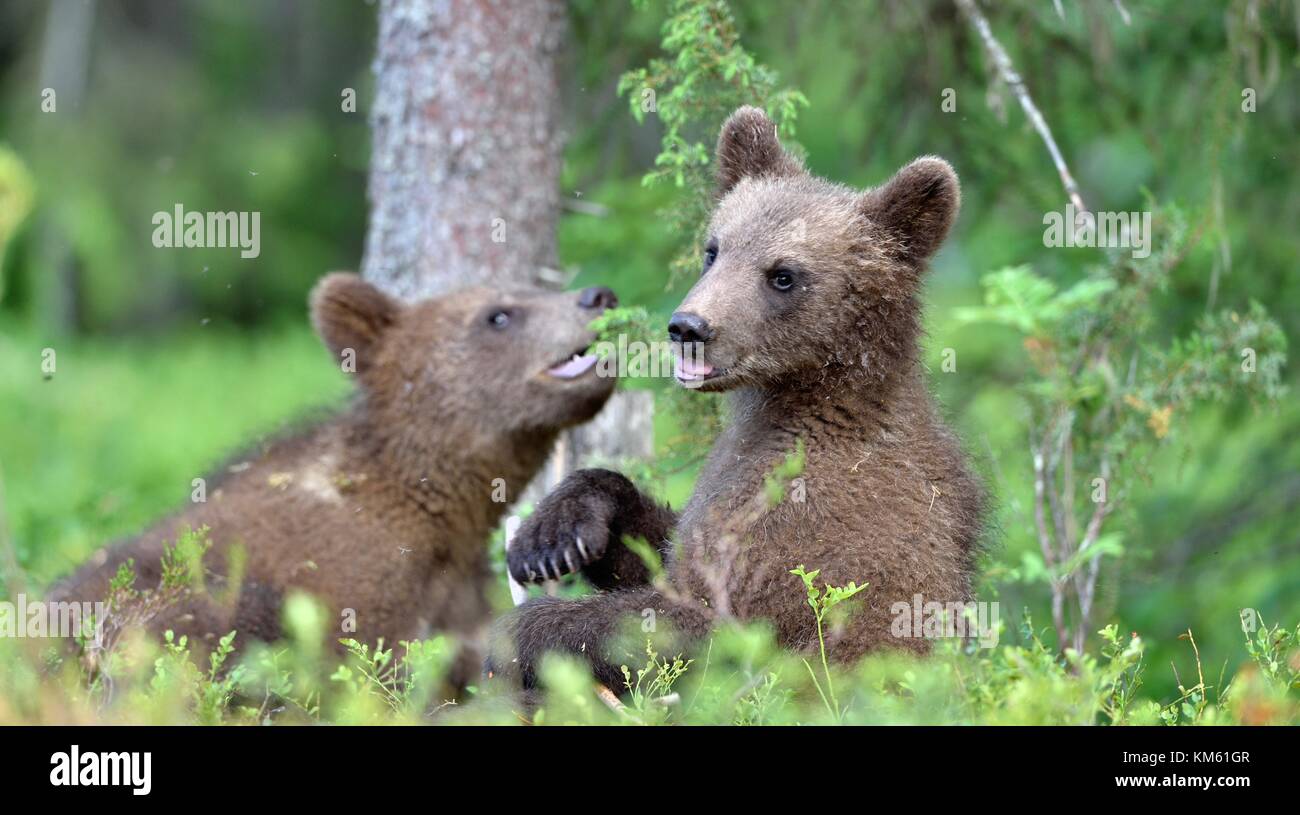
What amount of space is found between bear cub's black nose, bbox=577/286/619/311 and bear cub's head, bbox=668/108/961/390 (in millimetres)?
1492

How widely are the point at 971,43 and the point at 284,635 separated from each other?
5186mm

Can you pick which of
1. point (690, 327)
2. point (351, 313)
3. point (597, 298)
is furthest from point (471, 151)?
point (690, 327)

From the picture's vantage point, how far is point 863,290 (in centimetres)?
548

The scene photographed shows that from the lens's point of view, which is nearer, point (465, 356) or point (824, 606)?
point (824, 606)

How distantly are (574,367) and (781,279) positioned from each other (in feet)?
6.35

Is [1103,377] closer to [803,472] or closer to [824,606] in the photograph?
[803,472]

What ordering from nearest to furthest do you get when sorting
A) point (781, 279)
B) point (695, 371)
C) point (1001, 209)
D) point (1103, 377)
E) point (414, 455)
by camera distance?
1. point (695, 371)
2. point (781, 279)
3. point (1103, 377)
4. point (414, 455)
5. point (1001, 209)

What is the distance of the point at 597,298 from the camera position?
7.13 metres

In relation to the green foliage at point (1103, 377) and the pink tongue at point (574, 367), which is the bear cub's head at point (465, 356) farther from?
the green foliage at point (1103, 377)

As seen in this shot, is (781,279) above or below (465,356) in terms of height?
below

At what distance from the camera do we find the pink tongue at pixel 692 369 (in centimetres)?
539

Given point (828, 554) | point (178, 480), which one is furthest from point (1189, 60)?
point (178, 480)

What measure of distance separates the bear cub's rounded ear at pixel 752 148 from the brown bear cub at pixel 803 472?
0.19 m
